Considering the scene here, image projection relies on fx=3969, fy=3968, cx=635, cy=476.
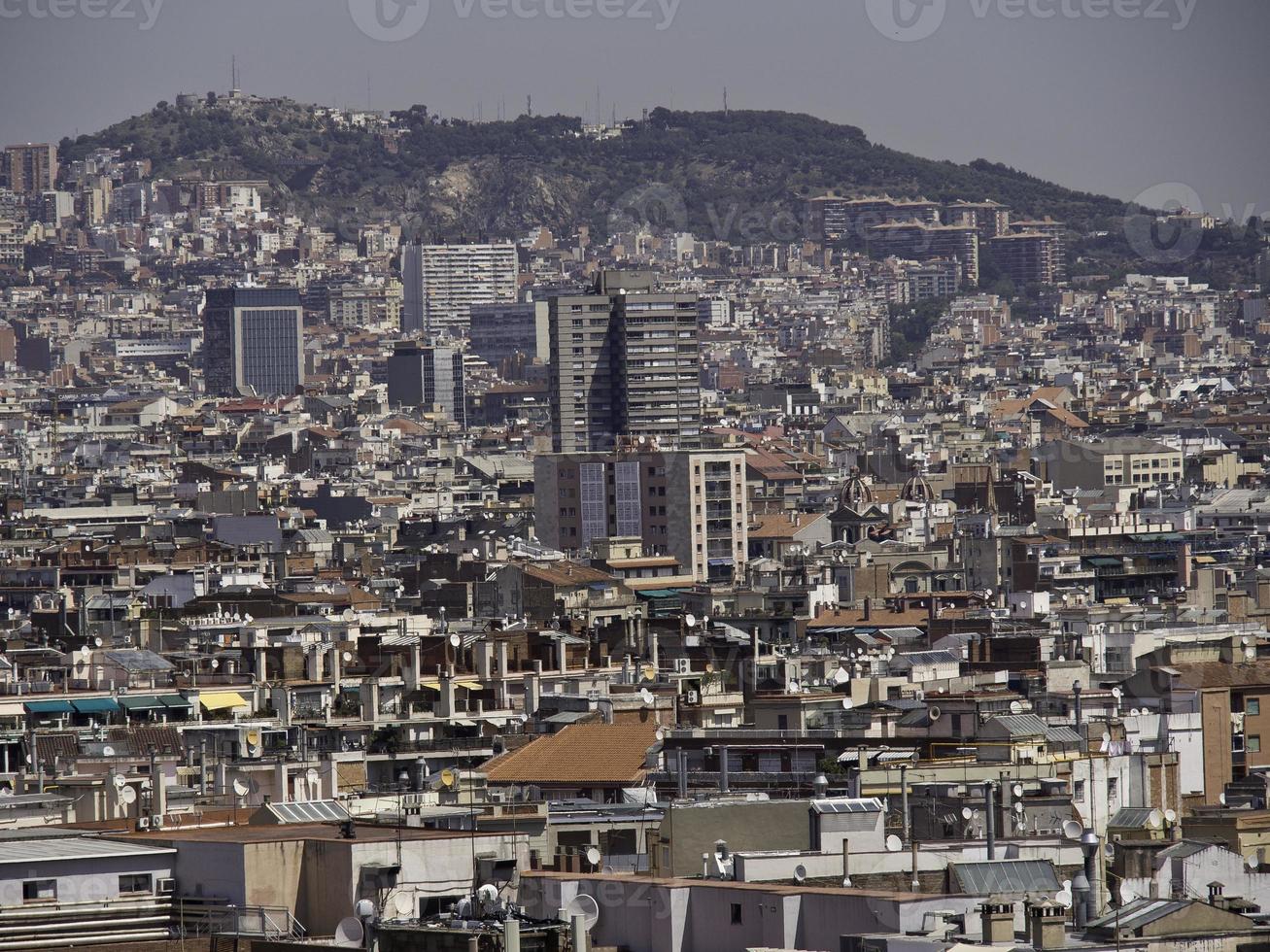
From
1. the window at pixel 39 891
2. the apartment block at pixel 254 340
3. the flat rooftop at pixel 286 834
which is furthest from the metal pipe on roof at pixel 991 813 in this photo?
the apartment block at pixel 254 340

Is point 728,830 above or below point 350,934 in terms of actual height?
below

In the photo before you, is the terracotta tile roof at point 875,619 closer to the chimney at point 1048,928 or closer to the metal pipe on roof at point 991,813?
the metal pipe on roof at point 991,813

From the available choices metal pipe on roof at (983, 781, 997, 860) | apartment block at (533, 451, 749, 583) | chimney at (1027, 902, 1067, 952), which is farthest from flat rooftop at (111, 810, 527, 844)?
apartment block at (533, 451, 749, 583)

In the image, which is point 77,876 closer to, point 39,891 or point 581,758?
point 39,891

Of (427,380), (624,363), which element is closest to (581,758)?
(624,363)

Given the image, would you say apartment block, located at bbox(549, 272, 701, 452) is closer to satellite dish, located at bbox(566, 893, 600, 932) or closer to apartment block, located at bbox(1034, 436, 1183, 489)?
apartment block, located at bbox(1034, 436, 1183, 489)
